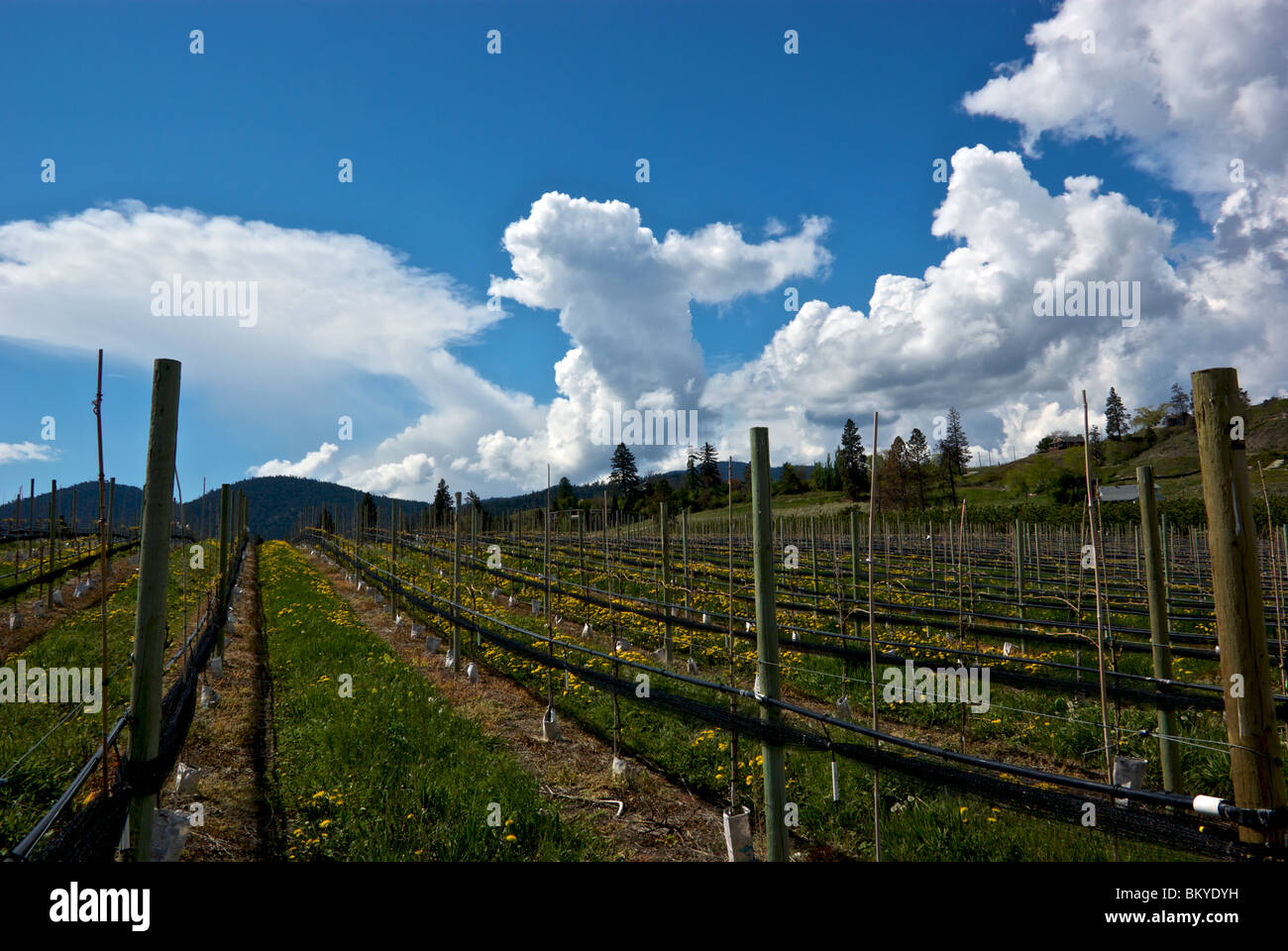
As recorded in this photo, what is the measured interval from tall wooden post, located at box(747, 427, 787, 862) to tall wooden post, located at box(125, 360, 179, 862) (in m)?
3.13

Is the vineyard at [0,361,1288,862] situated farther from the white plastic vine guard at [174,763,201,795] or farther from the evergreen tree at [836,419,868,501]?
the evergreen tree at [836,419,868,501]

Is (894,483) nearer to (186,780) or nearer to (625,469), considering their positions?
(625,469)

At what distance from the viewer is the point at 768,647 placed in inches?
151

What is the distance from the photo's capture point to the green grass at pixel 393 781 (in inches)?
175

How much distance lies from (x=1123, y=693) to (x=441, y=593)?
1419 centimetres

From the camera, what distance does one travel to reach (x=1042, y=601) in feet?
48.8

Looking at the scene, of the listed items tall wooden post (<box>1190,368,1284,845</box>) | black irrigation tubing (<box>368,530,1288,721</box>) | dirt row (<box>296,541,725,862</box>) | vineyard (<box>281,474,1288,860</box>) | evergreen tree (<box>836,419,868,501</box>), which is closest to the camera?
tall wooden post (<box>1190,368,1284,845</box>)

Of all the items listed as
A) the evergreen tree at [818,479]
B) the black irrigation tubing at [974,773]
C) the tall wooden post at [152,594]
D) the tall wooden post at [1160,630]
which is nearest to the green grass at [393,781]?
the black irrigation tubing at [974,773]

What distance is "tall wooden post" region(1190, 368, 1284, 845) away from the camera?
2.30 metres

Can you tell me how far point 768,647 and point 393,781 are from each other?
12.5ft

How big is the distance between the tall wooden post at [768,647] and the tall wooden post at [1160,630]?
3.73m

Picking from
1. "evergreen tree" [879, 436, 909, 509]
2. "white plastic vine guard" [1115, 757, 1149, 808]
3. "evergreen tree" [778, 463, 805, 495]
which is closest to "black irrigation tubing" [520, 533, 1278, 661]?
"white plastic vine guard" [1115, 757, 1149, 808]

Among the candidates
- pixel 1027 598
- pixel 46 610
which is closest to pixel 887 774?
pixel 1027 598

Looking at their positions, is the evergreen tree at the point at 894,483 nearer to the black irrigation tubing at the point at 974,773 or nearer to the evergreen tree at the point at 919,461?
the evergreen tree at the point at 919,461
